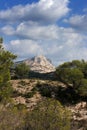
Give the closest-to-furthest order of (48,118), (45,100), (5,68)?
(48,118) < (45,100) < (5,68)

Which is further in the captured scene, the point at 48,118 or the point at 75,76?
the point at 75,76

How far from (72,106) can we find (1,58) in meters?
38.9

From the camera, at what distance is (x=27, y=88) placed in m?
97.8

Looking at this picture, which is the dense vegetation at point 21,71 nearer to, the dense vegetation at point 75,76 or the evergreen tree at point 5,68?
the dense vegetation at point 75,76

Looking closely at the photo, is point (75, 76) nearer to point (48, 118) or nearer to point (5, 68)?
point (5, 68)

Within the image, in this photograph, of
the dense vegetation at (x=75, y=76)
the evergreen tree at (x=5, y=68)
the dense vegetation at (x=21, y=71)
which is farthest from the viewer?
the dense vegetation at (x=21, y=71)

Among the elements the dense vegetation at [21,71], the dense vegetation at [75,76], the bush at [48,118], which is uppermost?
the dense vegetation at [21,71]

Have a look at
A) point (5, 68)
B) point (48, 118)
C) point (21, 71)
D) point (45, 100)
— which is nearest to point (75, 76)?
point (21, 71)

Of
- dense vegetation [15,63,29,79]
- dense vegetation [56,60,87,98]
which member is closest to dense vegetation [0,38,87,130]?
dense vegetation [56,60,87,98]

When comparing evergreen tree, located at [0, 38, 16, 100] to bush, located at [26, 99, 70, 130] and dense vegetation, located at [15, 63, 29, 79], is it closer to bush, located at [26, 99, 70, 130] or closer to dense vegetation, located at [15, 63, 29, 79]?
bush, located at [26, 99, 70, 130]

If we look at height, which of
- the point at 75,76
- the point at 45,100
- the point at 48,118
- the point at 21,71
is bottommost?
the point at 48,118

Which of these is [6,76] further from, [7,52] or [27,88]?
[27,88]

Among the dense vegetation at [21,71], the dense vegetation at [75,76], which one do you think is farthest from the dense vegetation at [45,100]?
the dense vegetation at [21,71]

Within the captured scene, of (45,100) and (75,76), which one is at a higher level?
(75,76)
